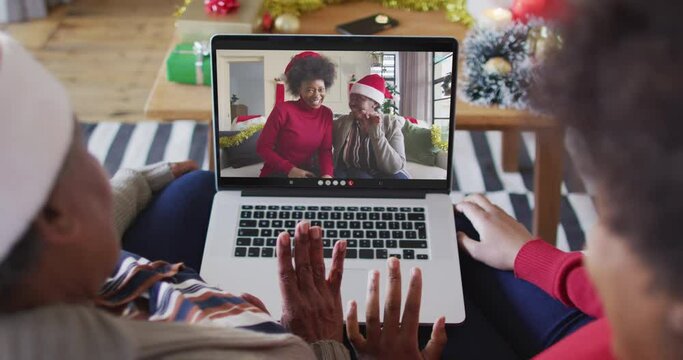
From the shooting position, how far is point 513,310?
1144 mm

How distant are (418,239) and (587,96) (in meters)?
0.71

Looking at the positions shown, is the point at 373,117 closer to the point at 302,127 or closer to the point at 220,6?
the point at 302,127

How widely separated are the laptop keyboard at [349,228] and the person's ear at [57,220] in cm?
53

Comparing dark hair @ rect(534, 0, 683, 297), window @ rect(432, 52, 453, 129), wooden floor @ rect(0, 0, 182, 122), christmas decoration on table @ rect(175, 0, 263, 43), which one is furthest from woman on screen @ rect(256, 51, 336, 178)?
wooden floor @ rect(0, 0, 182, 122)

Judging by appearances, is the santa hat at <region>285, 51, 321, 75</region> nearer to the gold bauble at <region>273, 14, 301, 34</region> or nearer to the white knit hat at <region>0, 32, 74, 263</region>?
the gold bauble at <region>273, 14, 301, 34</region>

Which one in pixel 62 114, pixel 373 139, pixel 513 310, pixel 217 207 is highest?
pixel 62 114

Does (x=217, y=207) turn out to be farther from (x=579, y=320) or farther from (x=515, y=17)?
(x=515, y=17)

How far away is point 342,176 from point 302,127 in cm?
10

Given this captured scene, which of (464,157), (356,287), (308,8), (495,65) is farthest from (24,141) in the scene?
(464,157)

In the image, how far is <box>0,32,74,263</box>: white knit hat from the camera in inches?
24.0

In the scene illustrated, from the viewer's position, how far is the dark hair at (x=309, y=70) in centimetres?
125

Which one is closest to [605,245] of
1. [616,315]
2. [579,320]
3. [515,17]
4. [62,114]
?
[616,315]

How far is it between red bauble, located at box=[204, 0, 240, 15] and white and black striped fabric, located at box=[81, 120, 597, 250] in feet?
2.32

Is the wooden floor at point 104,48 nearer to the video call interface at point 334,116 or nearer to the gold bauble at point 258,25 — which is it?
the gold bauble at point 258,25
